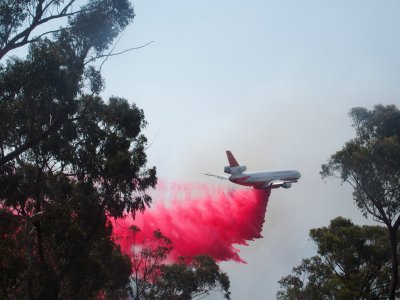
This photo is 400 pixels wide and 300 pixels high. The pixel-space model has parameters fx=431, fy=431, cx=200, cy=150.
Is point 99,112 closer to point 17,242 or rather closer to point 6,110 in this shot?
point 6,110

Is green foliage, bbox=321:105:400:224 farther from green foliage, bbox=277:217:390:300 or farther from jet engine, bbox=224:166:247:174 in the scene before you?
jet engine, bbox=224:166:247:174

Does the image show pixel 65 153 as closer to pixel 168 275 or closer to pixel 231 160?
pixel 168 275

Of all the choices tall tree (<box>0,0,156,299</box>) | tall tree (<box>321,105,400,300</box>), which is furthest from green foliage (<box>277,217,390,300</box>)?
tall tree (<box>0,0,156,299</box>)

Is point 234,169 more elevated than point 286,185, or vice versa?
point 234,169

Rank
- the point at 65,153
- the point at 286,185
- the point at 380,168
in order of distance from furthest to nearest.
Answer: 1. the point at 286,185
2. the point at 380,168
3. the point at 65,153

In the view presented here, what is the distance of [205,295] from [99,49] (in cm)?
3432

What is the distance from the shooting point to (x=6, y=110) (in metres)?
24.3

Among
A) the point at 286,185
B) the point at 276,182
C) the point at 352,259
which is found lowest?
the point at 352,259

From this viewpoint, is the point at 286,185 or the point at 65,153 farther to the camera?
the point at 286,185

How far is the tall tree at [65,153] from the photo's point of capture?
977 inches

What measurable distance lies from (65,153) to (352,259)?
33.4 m

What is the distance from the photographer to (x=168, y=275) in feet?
157

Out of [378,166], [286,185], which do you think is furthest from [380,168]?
[286,185]

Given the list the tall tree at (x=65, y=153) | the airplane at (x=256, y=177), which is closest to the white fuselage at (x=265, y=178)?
the airplane at (x=256, y=177)
